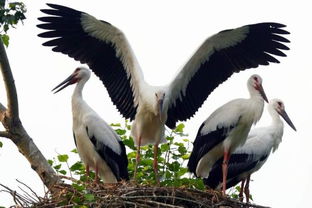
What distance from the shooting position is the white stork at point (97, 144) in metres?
11.9

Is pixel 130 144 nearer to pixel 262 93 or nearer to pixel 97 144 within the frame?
pixel 97 144

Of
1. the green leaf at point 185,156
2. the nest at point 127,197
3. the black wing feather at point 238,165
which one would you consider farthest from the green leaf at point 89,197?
the green leaf at point 185,156

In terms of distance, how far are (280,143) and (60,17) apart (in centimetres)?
378

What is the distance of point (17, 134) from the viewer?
1057 centimetres

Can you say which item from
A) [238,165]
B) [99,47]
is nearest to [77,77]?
[99,47]

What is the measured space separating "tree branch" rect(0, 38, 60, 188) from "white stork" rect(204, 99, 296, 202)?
9.43 feet

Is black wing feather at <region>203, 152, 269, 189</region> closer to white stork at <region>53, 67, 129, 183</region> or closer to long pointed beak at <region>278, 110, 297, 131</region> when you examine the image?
long pointed beak at <region>278, 110, 297, 131</region>

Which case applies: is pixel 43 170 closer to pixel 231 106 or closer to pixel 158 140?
pixel 158 140

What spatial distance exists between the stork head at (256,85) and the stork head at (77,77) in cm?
221

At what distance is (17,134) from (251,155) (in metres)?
3.98

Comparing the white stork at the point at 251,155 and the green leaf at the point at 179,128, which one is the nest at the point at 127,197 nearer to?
the white stork at the point at 251,155

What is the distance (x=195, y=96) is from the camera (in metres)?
12.5

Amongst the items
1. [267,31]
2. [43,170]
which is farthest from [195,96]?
[43,170]

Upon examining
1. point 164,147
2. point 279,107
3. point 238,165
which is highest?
point 279,107
